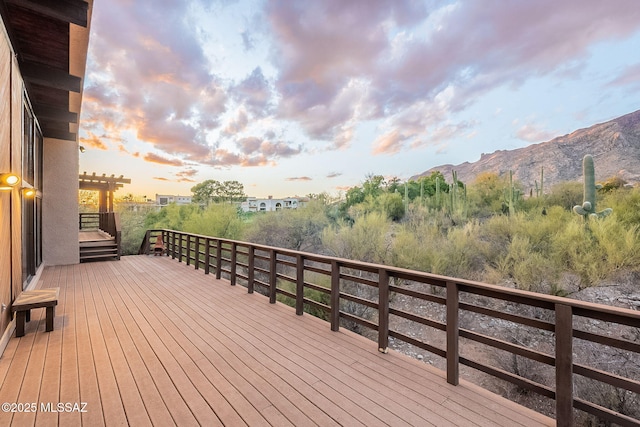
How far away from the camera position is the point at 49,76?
4016 millimetres

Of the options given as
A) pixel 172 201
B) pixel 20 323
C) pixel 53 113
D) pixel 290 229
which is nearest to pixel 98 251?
pixel 53 113

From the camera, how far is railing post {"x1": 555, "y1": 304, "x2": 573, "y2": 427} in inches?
62.2

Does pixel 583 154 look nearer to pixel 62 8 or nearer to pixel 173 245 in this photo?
pixel 173 245

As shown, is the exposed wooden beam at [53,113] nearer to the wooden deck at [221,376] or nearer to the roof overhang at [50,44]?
the roof overhang at [50,44]

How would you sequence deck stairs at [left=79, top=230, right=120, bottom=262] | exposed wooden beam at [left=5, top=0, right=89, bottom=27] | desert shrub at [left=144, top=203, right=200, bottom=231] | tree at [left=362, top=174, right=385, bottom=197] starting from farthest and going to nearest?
tree at [left=362, top=174, right=385, bottom=197], desert shrub at [left=144, top=203, right=200, bottom=231], deck stairs at [left=79, top=230, right=120, bottom=262], exposed wooden beam at [left=5, top=0, right=89, bottom=27]

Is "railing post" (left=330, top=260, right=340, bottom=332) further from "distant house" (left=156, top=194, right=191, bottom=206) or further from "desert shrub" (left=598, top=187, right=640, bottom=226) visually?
"distant house" (left=156, top=194, right=191, bottom=206)

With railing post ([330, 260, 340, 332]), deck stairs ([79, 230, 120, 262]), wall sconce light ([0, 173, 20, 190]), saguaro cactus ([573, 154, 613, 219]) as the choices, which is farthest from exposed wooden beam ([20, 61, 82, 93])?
saguaro cactus ([573, 154, 613, 219])

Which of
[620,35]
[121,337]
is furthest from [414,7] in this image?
[121,337]

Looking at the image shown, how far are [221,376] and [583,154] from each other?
23.8m

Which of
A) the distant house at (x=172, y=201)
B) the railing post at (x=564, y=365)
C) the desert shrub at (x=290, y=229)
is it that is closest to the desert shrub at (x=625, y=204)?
the railing post at (x=564, y=365)

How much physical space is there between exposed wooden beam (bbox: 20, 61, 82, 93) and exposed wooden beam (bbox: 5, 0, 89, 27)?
1.58 metres

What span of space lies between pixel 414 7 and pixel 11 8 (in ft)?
32.4

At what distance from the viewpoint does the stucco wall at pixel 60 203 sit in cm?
696

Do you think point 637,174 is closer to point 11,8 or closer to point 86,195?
point 11,8
